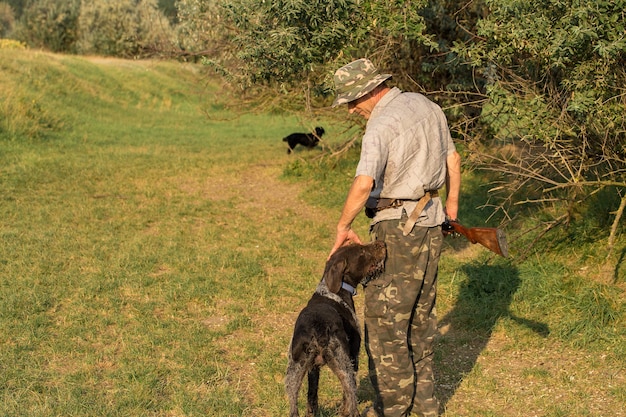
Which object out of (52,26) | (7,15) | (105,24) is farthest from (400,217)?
(7,15)

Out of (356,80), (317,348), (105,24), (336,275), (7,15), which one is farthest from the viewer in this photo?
(7,15)

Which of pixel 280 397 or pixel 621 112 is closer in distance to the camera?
pixel 280 397

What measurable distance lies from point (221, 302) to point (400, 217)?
144 inches

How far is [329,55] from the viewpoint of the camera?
8250 millimetres

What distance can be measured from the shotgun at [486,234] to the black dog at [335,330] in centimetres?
58

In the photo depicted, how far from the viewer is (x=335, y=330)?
4.58 metres

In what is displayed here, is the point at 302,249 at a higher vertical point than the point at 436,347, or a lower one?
lower

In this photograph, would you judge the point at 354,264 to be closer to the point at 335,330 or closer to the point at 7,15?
the point at 335,330

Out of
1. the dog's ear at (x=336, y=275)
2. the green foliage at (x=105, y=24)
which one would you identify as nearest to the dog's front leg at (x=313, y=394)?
the dog's ear at (x=336, y=275)

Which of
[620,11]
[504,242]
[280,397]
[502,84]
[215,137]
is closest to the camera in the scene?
[504,242]

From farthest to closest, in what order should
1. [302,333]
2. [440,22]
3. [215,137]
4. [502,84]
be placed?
[215,137] → [440,22] → [502,84] → [302,333]

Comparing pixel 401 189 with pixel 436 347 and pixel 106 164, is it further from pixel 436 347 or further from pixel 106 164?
pixel 106 164

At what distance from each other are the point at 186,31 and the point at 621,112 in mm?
10844

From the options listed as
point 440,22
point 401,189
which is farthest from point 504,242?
point 440,22
